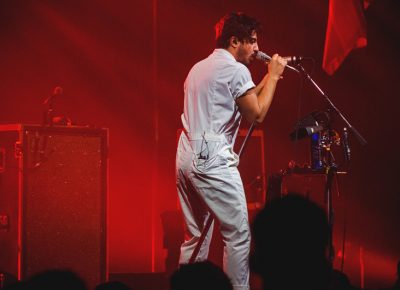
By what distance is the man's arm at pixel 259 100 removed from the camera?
3.81m

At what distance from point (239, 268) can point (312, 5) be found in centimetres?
444

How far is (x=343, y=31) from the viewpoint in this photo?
259 inches

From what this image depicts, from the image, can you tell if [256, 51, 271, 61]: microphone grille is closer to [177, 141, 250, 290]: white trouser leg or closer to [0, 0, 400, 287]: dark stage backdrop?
[177, 141, 250, 290]: white trouser leg

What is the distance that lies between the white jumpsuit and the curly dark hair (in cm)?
10

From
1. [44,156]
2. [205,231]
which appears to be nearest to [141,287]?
[44,156]

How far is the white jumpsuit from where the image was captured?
12.2 feet

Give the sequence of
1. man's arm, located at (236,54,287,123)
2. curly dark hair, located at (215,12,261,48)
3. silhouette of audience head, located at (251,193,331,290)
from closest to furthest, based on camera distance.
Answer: silhouette of audience head, located at (251,193,331,290) < man's arm, located at (236,54,287,123) < curly dark hair, located at (215,12,261,48)

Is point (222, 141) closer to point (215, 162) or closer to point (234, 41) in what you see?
point (215, 162)

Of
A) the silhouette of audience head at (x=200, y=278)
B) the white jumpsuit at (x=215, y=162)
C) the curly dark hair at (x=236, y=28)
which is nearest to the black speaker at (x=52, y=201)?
the white jumpsuit at (x=215, y=162)

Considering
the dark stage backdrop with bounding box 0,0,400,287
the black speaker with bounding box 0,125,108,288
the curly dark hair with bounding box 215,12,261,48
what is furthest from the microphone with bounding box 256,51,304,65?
the dark stage backdrop with bounding box 0,0,400,287

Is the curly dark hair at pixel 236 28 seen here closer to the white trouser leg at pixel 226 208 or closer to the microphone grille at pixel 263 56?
the microphone grille at pixel 263 56

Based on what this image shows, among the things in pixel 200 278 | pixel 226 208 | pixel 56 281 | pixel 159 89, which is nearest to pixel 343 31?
pixel 159 89

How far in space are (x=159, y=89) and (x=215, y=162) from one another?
3318 mm

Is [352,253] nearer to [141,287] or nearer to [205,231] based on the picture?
[141,287]
